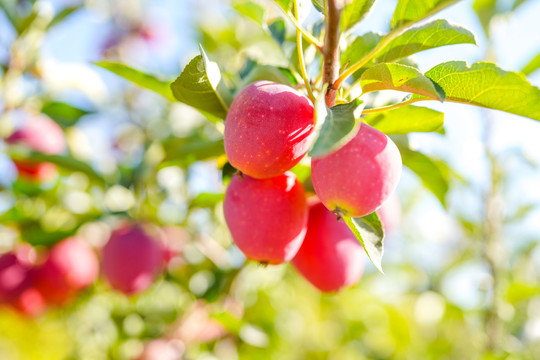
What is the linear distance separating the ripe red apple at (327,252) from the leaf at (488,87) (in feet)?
1.00

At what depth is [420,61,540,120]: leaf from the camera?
545 mm

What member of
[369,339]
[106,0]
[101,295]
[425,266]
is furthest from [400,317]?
[106,0]

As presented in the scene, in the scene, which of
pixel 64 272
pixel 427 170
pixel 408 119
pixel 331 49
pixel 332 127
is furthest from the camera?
pixel 64 272

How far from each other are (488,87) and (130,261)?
990 millimetres

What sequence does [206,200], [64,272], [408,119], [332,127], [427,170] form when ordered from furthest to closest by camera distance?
[64,272], [206,200], [427,170], [408,119], [332,127]

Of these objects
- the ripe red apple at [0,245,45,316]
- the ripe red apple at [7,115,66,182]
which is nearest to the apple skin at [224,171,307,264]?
the ripe red apple at [7,115,66,182]

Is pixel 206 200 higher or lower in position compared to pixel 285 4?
lower

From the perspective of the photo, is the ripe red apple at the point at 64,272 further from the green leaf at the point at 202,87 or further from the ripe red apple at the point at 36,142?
the green leaf at the point at 202,87

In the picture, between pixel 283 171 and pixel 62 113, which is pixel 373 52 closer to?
pixel 283 171

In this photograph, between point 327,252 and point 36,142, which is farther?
point 36,142

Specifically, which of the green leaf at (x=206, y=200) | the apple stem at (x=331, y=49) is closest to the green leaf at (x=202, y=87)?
the apple stem at (x=331, y=49)

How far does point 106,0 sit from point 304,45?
2261 mm

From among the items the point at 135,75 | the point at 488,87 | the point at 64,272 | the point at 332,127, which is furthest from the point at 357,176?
the point at 64,272

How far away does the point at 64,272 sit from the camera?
145cm
